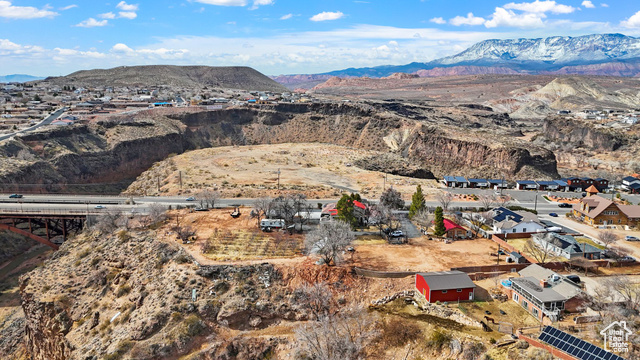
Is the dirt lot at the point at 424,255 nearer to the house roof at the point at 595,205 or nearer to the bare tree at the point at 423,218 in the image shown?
the bare tree at the point at 423,218

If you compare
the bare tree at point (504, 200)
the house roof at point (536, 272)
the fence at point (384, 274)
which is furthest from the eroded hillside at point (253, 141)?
the fence at point (384, 274)

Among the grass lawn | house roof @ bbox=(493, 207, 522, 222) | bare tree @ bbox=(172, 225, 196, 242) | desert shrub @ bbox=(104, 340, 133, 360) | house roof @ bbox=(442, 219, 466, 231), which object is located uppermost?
bare tree @ bbox=(172, 225, 196, 242)

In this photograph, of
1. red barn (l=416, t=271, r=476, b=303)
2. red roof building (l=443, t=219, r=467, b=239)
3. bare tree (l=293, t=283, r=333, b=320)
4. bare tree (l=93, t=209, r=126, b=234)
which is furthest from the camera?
bare tree (l=93, t=209, r=126, b=234)

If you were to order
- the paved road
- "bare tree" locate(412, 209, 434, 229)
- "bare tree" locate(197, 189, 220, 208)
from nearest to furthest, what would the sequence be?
"bare tree" locate(412, 209, 434, 229) → "bare tree" locate(197, 189, 220, 208) → the paved road

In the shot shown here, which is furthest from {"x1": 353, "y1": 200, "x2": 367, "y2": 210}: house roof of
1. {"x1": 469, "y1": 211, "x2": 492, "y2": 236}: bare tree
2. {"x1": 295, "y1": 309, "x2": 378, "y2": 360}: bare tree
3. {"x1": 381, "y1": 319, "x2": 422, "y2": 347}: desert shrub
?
{"x1": 381, "y1": 319, "x2": 422, "y2": 347}: desert shrub

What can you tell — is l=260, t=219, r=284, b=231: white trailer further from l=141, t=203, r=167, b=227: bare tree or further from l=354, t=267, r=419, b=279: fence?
l=354, t=267, r=419, b=279: fence

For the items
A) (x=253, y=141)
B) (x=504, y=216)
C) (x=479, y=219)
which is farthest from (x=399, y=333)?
(x=253, y=141)
